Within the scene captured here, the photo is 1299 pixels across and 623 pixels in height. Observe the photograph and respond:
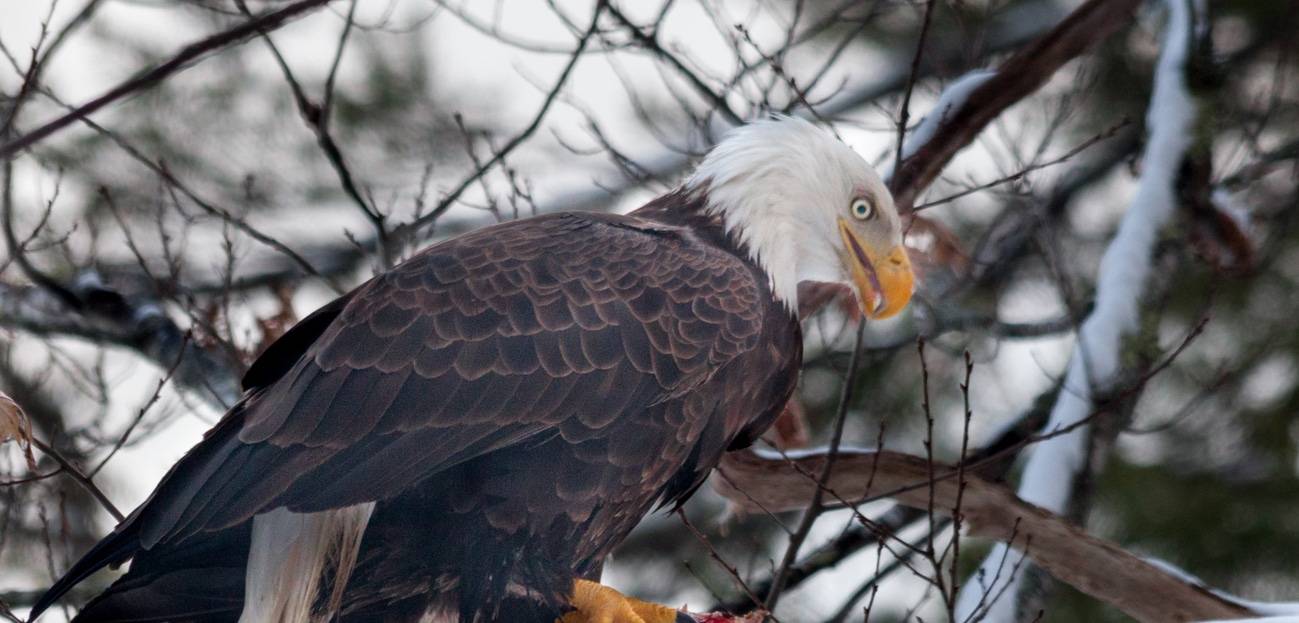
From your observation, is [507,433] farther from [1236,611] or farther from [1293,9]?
[1293,9]

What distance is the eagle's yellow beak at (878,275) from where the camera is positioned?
150 inches

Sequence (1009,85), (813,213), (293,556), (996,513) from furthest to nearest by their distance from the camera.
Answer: (1009,85)
(996,513)
(813,213)
(293,556)

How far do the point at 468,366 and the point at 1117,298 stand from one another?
2769mm

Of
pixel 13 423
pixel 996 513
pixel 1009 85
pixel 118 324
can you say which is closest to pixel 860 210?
pixel 996 513

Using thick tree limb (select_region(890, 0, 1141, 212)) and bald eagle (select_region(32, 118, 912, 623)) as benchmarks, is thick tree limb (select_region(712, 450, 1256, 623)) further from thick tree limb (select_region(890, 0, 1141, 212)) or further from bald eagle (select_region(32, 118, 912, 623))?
thick tree limb (select_region(890, 0, 1141, 212))

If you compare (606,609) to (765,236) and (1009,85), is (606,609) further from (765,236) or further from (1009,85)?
(1009,85)

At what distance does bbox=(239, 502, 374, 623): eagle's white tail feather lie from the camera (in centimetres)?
332

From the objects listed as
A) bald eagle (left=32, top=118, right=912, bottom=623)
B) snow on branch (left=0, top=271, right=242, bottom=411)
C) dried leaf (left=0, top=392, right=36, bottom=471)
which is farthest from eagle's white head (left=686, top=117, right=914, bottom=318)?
snow on branch (left=0, top=271, right=242, bottom=411)

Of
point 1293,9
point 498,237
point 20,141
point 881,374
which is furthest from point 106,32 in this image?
point 20,141

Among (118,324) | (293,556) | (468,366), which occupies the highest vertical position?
(118,324)

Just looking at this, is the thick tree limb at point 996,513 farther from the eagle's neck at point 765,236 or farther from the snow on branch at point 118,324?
the snow on branch at point 118,324

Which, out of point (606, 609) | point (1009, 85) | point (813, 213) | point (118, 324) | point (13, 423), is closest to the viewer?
point (13, 423)

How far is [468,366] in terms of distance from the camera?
3.39 m

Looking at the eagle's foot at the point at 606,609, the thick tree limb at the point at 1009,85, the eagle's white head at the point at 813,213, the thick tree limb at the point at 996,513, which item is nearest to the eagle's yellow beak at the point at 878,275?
the eagle's white head at the point at 813,213
